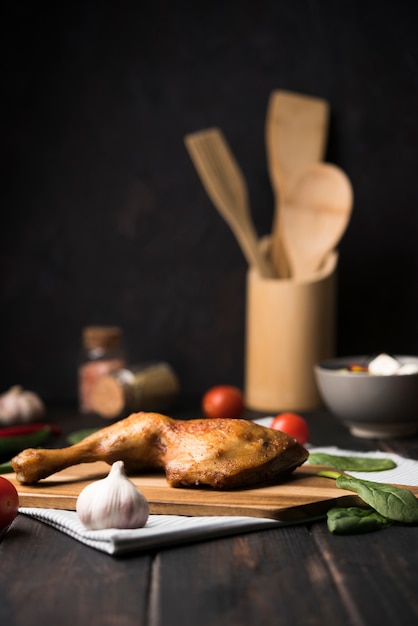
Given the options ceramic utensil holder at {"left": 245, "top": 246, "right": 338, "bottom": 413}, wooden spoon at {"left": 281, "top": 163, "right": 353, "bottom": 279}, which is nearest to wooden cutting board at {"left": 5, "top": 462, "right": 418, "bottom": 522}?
ceramic utensil holder at {"left": 245, "top": 246, "right": 338, "bottom": 413}

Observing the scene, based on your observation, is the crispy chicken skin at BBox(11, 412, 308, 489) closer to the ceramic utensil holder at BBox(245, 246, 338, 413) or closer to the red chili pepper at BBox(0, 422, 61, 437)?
the red chili pepper at BBox(0, 422, 61, 437)

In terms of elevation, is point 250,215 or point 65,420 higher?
point 250,215

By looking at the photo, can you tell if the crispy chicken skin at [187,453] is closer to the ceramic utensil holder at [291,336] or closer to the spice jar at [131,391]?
the spice jar at [131,391]

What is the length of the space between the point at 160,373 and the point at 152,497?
79cm

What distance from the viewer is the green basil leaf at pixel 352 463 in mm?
1224

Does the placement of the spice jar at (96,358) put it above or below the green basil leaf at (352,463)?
above

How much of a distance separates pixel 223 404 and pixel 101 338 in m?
0.32

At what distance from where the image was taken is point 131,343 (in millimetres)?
2057

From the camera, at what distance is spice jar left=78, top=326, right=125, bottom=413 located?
1854 mm

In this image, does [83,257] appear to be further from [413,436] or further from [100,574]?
[100,574]

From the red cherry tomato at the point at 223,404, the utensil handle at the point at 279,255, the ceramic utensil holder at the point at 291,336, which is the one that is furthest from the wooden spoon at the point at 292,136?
the red cherry tomato at the point at 223,404

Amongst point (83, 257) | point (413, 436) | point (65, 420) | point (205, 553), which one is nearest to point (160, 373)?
point (65, 420)

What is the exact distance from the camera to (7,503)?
0.98 meters

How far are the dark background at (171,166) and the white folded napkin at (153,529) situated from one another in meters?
1.02
